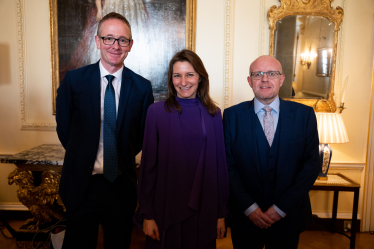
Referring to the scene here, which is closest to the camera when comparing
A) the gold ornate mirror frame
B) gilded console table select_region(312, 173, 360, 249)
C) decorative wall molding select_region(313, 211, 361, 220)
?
gilded console table select_region(312, 173, 360, 249)

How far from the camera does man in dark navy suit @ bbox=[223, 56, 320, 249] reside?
5.26ft

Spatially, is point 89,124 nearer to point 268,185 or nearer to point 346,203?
point 268,185

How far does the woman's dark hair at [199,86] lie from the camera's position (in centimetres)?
158

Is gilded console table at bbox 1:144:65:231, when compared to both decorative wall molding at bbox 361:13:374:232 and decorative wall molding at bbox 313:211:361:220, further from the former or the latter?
decorative wall molding at bbox 361:13:374:232

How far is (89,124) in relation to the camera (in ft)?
5.15

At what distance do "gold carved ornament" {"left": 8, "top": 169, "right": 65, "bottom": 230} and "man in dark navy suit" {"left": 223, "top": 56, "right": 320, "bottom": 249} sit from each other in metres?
1.81

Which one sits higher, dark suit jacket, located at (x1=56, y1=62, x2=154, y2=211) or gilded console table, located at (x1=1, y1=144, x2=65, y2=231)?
dark suit jacket, located at (x1=56, y1=62, x2=154, y2=211)

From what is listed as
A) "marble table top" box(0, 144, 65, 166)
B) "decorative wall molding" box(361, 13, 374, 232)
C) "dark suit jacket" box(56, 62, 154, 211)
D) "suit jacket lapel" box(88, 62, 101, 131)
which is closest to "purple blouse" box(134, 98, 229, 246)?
"dark suit jacket" box(56, 62, 154, 211)

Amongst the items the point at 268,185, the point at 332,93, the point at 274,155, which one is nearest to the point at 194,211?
the point at 268,185

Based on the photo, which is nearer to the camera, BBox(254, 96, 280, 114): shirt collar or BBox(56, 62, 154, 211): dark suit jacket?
BBox(56, 62, 154, 211): dark suit jacket

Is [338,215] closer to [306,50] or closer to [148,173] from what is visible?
[306,50]

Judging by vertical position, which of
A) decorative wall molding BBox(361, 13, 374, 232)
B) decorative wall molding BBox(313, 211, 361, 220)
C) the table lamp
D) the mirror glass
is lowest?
decorative wall molding BBox(313, 211, 361, 220)

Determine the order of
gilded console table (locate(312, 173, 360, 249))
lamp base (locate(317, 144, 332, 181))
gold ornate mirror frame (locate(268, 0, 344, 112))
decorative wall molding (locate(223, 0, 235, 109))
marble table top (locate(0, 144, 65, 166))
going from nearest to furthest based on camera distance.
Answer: marble table top (locate(0, 144, 65, 166))
gilded console table (locate(312, 173, 360, 249))
lamp base (locate(317, 144, 332, 181))
gold ornate mirror frame (locate(268, 0, 344, 112))
decorative wall molding (locate(223, 0, 235, 109))

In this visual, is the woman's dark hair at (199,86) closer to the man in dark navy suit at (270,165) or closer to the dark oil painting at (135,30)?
the man in dark navy suit at (270,165)
